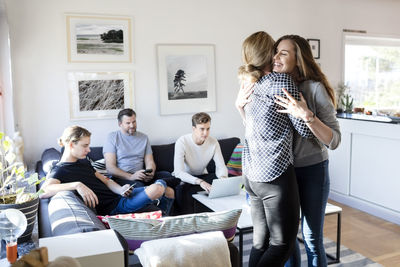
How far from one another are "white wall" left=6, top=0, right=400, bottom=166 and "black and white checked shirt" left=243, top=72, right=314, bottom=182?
272 centimetres

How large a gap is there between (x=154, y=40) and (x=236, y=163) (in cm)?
161

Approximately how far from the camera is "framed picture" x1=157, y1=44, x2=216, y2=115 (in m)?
4.31

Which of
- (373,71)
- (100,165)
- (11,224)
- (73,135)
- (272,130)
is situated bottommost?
(100,165)

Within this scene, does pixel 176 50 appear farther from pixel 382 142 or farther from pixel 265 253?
pixel 265 253

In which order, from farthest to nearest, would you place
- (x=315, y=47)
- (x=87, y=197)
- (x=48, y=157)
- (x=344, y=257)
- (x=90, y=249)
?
1. (x=315, y=47)
2. (x=48, y=157)
3. (x=344, y=257)
4. (x=87, y=197)
5. (x=90, y=249)

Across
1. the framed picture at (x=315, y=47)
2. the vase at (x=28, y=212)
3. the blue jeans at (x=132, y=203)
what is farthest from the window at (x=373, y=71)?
the vase at (x=28, y=212)

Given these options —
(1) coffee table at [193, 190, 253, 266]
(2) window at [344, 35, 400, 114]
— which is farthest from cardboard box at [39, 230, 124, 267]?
(2) window at [344, 35, 400, 114]

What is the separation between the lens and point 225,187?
9.95 ft

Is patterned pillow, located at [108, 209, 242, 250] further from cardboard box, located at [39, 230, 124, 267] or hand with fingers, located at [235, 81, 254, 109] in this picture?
hand with fingers, located at [235, 81, 254, 109]

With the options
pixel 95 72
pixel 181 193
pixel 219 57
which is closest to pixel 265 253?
pixel 181 193

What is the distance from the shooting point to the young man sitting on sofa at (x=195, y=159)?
11.5ft

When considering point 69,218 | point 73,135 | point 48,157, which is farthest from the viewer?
point 48,157

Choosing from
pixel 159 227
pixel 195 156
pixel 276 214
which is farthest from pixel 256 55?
pixel 195 156

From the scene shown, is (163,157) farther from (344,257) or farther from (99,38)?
(344,257)
